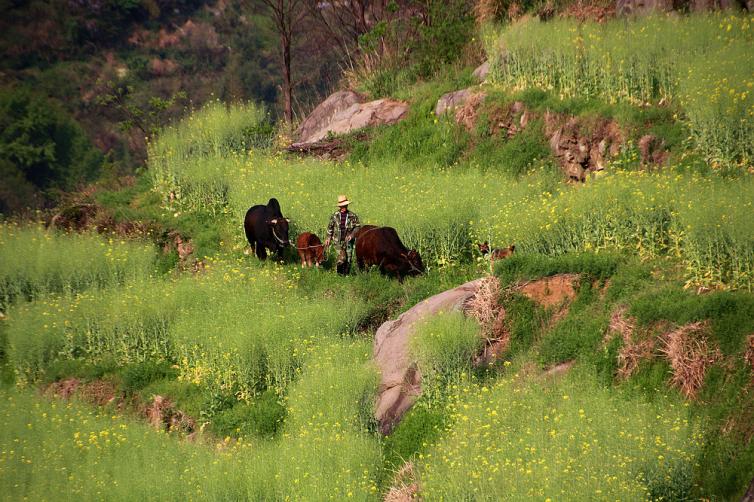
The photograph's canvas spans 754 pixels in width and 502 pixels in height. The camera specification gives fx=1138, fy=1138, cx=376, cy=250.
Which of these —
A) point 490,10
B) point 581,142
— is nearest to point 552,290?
point 581,142

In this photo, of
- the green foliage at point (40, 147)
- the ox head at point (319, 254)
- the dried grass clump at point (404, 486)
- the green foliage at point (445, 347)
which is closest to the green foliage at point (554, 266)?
the green foliage at point (445, 347)

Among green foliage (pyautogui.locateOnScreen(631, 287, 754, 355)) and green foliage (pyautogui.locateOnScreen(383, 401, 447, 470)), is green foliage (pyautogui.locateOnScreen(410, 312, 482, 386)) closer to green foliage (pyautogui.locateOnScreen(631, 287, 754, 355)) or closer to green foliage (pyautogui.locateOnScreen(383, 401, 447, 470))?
green foliage (pyautogui.locateOnScreen(383, 401, 447, 470))

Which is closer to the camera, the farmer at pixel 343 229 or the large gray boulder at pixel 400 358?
the large gray boulder at pixel 400 358

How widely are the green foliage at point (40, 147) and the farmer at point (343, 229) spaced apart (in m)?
44.0

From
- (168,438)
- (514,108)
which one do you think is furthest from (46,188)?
(168,438)

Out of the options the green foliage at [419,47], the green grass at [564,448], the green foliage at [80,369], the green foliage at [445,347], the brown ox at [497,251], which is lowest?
the green foliage at [80,369]

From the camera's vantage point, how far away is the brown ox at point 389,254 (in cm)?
2197

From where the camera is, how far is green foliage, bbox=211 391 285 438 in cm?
1858

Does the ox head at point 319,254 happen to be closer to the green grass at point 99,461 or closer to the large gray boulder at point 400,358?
the large gray boulder at point 400,358

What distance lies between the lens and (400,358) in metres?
18.2

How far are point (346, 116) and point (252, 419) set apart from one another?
13695 mm

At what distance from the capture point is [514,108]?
26.0m

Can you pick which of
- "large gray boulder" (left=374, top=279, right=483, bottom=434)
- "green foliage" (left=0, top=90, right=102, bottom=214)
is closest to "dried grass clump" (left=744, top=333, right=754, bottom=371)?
"large gray boulder" (left=374, top=279, right=483, bottom=434)

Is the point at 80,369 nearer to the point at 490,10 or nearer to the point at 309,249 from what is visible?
the point at 309,249
